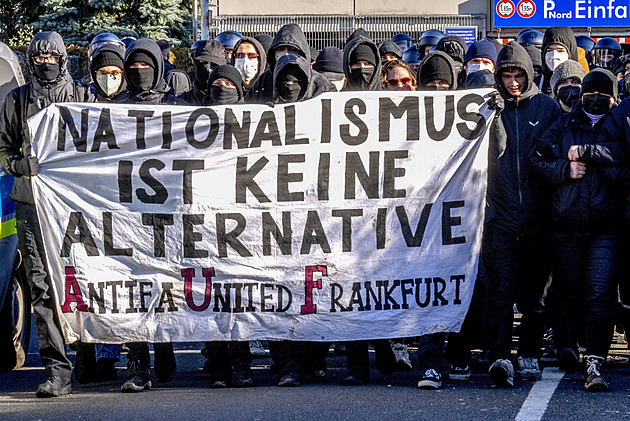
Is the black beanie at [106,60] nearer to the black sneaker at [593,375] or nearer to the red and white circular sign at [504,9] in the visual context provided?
the black sneaker at [593,375]

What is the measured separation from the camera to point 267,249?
6.93 m

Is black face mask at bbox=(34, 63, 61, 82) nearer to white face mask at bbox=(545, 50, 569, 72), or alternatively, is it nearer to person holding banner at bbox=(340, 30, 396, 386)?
person holding banner at bbox=(340, 30, 396, 386)

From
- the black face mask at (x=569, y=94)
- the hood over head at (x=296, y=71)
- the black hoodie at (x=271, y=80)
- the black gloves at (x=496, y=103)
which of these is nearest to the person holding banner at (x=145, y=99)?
the hood over head at (x=296, y=71)

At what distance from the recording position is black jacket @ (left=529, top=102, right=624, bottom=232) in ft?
22.4

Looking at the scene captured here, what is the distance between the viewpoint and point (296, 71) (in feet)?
23.3

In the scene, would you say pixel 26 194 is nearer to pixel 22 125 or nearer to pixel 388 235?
pixel 22 125

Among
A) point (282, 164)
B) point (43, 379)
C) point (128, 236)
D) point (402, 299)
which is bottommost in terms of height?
point (43, 379)

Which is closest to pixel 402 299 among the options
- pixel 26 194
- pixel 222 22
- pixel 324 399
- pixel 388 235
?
pixel 388 235

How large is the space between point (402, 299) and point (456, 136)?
1.11 metres

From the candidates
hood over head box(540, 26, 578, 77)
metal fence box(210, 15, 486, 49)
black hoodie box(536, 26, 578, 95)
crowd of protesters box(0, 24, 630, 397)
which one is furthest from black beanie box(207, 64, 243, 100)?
metal fence box(210, 15, 486, 49)

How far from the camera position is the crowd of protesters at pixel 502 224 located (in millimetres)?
6820

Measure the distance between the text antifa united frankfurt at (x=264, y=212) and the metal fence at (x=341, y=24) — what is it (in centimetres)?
1602

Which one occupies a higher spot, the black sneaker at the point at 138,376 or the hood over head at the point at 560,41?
the hood over head at the point at 560,41

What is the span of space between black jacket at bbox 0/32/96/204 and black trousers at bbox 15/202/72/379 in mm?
148
